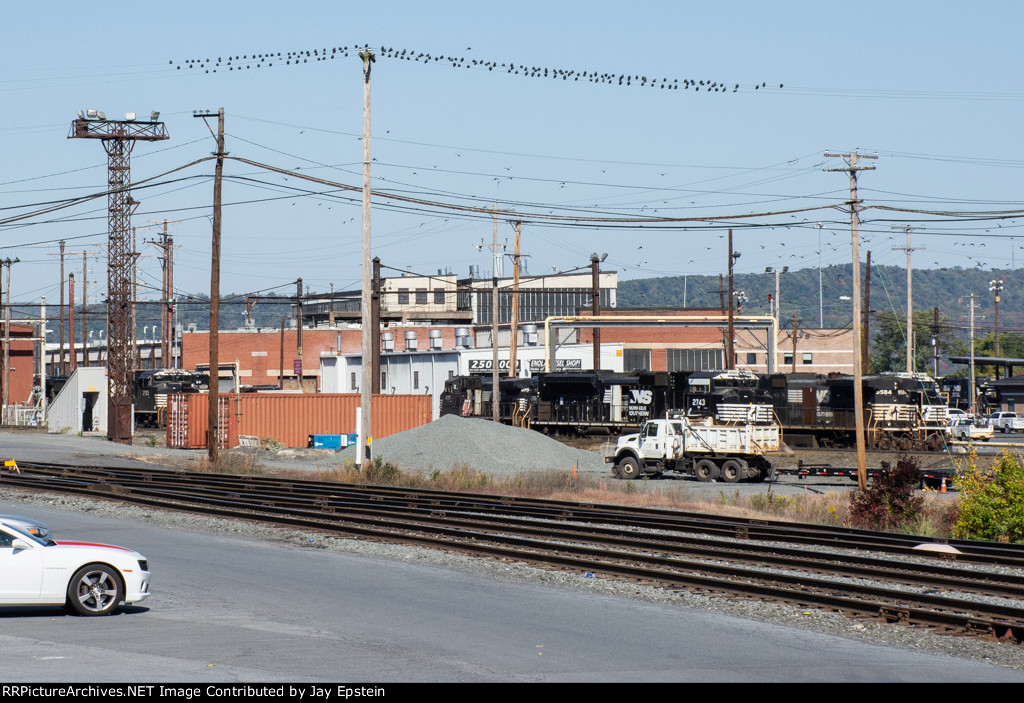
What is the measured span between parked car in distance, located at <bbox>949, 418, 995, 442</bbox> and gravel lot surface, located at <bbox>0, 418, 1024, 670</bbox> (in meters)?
18.1

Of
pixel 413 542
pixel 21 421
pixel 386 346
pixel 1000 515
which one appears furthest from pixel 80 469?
pixel 386 346

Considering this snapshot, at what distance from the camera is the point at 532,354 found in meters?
78.9

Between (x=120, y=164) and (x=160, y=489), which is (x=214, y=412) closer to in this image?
(x=160, y=489)

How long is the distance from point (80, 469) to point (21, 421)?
144ft

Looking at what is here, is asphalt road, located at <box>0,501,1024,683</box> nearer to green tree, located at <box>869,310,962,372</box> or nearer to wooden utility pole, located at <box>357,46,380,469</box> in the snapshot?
wooden utility pole, located at <box>357,46,380,469</box>

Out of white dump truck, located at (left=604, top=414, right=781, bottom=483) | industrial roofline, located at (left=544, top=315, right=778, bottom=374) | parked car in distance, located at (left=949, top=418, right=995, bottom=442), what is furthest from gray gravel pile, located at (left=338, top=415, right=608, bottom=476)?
parked car in distance, located at (left=949, top=418, right=995, bottom=442)

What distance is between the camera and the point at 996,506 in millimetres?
24500

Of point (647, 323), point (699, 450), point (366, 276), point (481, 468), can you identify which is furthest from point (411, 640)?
point (647, 323)

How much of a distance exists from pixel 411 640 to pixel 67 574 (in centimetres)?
468

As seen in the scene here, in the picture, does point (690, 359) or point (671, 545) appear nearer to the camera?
point (671, 545)

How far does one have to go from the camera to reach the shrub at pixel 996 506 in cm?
2411

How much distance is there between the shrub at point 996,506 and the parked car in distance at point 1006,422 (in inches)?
2282

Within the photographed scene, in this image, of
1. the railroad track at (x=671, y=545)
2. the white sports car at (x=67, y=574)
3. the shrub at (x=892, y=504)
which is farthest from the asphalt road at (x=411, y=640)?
the shrub at (x=892, y=504)

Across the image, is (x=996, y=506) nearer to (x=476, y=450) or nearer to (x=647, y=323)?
(x=476, y=450)
